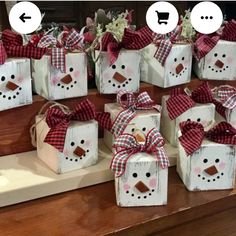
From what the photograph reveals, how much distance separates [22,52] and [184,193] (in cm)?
52

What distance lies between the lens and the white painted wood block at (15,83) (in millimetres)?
1067

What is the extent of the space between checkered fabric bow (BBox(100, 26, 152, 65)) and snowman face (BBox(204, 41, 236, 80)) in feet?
0.76

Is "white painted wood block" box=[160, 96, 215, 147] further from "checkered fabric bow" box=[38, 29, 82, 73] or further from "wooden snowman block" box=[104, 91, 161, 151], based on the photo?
"checkered fabric bow" box=[38, 29, 82, 73]

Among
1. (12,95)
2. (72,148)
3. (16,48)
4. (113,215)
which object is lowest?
(113,215)

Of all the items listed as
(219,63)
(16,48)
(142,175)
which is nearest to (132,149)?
(142,175)

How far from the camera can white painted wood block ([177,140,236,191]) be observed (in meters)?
1.05

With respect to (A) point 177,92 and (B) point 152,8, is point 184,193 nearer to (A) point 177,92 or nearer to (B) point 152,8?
(A) point 177,92

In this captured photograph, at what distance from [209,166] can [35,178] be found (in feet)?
1.35

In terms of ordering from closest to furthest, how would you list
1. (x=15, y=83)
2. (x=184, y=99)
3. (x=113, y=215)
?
(x=113, y=215) < (x=15, y=83) < (x=184, y=99)

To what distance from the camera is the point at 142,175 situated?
0.99 metres

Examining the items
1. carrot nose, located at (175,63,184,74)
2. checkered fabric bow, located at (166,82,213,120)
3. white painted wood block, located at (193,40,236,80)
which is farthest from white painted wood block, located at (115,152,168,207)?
white painted wood block, located at (193,40,236,80)

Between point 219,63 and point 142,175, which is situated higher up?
point 219,63

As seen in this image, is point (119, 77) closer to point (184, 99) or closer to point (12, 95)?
point (184, 99)

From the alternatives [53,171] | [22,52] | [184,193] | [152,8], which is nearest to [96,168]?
[53,171]
